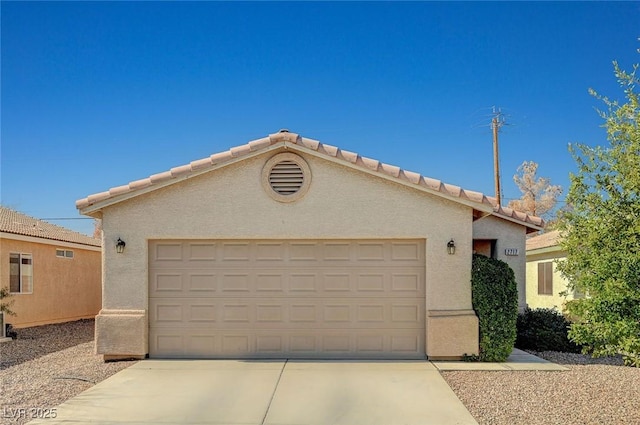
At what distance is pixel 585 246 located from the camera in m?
6.41

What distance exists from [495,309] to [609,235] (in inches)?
154

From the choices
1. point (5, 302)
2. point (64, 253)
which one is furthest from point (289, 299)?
point (64, 253)

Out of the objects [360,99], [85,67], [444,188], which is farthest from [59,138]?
[444,188]

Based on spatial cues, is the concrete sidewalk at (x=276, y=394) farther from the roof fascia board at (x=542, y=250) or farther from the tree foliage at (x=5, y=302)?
the roof fascia board at (x=542, y=250)

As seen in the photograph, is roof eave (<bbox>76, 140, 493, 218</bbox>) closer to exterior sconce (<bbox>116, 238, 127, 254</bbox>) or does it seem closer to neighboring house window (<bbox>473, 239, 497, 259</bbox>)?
exterior sconce (<bbox>116, 238, 127, 254</bbox>)

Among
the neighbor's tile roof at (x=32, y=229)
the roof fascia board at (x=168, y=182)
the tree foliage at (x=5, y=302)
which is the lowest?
the tree foliage at (x=5, y=302)

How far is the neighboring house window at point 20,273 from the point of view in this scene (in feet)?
50.2

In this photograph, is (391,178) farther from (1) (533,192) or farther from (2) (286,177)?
(1) (533,192)

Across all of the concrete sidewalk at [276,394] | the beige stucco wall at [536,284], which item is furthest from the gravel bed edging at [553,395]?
the beige stucco wall at [536,284]

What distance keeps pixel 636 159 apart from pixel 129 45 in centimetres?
1265

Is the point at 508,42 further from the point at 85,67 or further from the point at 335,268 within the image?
the point at 85,67

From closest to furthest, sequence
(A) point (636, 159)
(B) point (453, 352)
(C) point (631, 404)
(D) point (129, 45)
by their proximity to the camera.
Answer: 1. (A) point (636, 159)
2. (C) point (631, 404)
3. (B) point (453, 352)
4. (D) point (129, 45)

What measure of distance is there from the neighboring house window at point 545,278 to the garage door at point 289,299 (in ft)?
34.5

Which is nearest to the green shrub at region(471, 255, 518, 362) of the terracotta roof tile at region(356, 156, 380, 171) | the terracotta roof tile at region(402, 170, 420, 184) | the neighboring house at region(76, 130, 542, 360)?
the neighboring house at region(76, 130, 542, 360)
